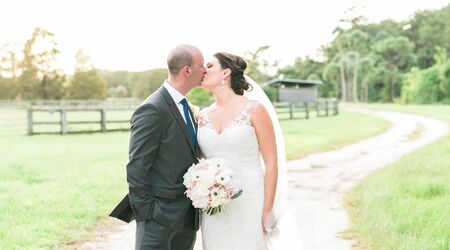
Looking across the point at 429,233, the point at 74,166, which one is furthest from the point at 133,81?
the point at 429,233

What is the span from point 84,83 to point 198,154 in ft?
227

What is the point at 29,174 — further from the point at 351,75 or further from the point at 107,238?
the point at 351,75

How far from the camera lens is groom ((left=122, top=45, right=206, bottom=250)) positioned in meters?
3.32

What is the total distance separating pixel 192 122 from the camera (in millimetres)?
3680

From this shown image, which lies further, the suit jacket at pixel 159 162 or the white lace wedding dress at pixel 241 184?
the white lace wedding dress at pixel 241 184

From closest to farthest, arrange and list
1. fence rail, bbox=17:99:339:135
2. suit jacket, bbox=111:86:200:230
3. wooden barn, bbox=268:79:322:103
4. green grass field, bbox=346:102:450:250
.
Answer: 1. suit jacket, bbox=111:86:200:230
2. green grass field, bbox=346:102:450:250
3. fence rail, bbox=17:99:339:135
4. wooden barn, bbox=268:79:322:103

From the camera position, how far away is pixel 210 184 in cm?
335

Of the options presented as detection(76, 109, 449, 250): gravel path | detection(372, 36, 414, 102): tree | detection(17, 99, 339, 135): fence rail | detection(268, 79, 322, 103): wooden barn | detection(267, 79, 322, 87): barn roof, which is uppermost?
detection(372, 36, 414, 102): tree

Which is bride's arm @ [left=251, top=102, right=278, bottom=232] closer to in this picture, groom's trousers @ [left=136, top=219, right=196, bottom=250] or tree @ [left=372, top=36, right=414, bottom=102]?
groom's trousers @ [left=136, top=219, right=196, bottom=250]

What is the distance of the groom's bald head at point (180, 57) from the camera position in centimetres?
338

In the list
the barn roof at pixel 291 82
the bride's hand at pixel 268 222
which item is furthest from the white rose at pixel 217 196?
the barn roof at pixel 291 82

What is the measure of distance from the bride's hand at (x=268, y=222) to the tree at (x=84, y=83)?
68791 millimetres

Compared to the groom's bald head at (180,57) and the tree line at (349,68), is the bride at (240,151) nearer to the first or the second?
the groom's bald head at (180,57)

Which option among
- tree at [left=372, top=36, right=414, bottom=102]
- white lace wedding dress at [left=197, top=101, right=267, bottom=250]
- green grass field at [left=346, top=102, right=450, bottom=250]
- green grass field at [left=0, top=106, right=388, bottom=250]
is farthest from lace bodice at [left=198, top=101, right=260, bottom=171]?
tree at [left=372, top=36, right=414, bottom=102]
